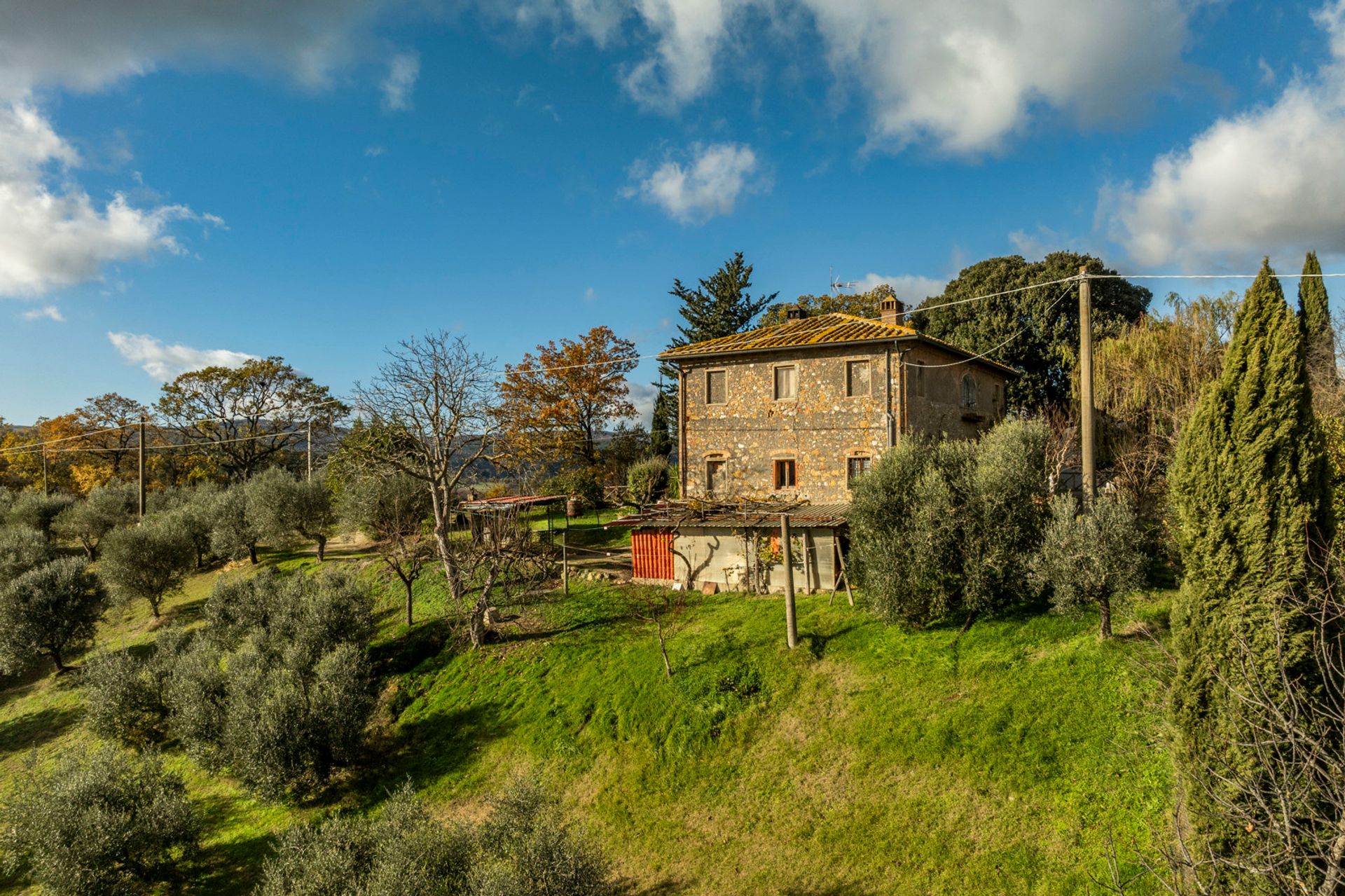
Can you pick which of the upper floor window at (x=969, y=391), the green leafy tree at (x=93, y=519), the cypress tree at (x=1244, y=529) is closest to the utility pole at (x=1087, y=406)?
the cypress tree at (x=1244, y=529)

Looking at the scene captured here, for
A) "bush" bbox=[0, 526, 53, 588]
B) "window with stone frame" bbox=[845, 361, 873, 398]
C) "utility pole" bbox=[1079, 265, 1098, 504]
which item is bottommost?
"bush" bbox=[0, 526, 53, 588]

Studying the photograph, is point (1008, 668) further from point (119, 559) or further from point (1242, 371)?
point (119, 559)

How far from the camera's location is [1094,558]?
13180 mm

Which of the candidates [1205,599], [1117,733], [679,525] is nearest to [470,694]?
[679,525]

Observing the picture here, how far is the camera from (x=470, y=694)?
730 inches

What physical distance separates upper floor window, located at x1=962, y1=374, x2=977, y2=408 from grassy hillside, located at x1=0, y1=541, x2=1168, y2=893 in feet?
40.1

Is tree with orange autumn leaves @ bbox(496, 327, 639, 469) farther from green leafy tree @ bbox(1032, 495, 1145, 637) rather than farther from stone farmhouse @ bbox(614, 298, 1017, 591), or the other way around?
green leafy tree @ bbox(1032, 495, 1145, 637)

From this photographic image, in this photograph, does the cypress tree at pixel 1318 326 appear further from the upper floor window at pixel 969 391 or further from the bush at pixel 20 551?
the bush at pixel 20 551

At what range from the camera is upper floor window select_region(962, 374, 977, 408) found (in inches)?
1029

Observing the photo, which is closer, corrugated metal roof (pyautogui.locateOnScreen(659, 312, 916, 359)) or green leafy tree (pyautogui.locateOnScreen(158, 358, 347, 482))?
corrugated metal roof (pyautogui.locateOnScreen(659, 312, 916, 359))

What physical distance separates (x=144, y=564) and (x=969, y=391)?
35251mm

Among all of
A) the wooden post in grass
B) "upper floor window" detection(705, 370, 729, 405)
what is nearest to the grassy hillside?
the wooden post in grass

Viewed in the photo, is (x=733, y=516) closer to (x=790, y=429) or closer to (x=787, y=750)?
(x=790, y=429)

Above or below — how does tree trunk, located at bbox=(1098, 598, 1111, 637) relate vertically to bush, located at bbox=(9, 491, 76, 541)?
below
